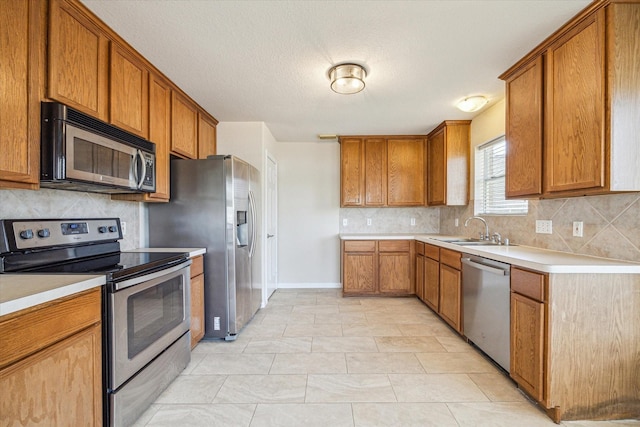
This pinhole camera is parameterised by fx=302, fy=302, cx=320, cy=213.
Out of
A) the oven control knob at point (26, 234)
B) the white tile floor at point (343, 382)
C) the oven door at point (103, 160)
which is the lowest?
the white tile floor at point (343, 382)

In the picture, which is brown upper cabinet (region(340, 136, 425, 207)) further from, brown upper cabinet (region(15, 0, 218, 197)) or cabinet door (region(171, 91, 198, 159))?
brown upper cabinet (region(15, 0, 218, 197))

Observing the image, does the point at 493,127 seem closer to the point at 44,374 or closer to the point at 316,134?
the point at 316,134

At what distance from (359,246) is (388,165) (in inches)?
50.1

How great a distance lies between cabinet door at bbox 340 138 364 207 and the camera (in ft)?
14.6

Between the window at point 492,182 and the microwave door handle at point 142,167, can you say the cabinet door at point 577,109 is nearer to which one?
the window at point 492,182

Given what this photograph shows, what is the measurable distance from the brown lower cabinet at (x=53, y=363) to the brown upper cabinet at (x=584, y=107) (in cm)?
272

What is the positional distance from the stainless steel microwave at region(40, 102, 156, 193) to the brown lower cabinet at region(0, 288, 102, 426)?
0.68 m

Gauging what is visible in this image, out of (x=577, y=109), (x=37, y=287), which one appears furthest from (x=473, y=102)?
(x=37, y=287)

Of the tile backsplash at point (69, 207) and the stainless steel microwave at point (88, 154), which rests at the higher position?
the stainless steel microwave at point (88, 154)

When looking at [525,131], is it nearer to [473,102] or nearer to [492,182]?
[473,102]

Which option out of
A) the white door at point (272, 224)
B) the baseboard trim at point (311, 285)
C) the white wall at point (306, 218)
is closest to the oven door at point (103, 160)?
the white door at point (272, 224)

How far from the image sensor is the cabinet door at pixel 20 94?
135 centimetres

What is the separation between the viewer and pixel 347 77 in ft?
7.77

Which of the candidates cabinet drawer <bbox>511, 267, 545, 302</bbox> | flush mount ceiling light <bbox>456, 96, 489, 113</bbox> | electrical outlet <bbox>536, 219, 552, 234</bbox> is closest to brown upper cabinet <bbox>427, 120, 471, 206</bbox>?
flush mount ceiling light <bbox>456, 96, 489, 113</bbox>
